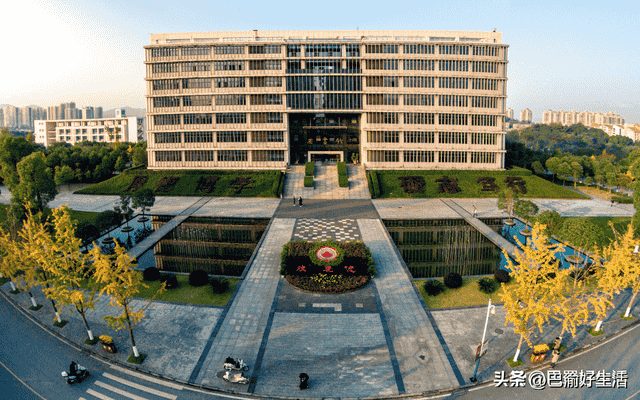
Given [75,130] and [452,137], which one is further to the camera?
[75,130]

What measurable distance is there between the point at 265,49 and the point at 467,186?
4296 cm

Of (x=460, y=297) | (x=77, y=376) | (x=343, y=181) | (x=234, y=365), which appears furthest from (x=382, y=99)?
(x=77, y=376)

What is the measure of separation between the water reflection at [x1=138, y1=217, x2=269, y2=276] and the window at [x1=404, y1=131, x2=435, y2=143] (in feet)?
114

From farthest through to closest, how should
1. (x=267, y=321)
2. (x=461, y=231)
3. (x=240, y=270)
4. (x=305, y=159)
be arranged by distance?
(x=305, y=159)
(x=461, y=231)
(x=240, y=270)
(x=267, y=321)

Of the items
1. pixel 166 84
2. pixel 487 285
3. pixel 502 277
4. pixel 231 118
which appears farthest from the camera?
pixel 166 84

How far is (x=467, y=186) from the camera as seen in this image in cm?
6025

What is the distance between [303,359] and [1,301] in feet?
76.1

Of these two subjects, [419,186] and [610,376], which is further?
[419,186]

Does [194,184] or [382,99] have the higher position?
[382,99]

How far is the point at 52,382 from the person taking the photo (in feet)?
59.5

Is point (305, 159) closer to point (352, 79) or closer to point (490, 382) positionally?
point (352, 79)

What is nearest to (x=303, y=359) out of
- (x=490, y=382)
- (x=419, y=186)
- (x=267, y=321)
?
(x=267, y=321)

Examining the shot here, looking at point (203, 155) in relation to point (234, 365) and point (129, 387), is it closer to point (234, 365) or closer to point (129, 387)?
point (129, 387)

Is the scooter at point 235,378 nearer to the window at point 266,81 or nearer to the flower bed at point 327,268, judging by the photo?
the flower bed at point 327,268
